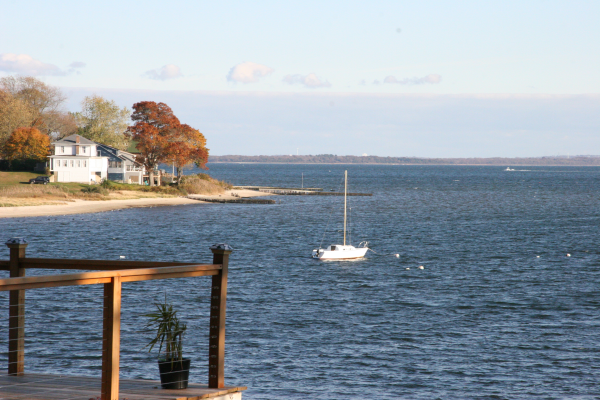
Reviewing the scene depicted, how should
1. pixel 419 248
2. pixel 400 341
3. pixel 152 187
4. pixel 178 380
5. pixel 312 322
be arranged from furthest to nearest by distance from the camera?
pixel 152 187
pixel 419 248
pixel 312 322
pixel 400 341
pixel 178 380

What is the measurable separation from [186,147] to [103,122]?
100 ft

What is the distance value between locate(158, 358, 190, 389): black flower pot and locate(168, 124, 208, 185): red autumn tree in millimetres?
101051

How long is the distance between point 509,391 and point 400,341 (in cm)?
597

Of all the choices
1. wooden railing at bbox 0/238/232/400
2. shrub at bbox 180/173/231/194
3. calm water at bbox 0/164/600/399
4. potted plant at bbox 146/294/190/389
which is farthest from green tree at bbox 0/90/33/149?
potted plant at bbox 146/294/190/389

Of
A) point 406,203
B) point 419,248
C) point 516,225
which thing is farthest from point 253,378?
point 406,203

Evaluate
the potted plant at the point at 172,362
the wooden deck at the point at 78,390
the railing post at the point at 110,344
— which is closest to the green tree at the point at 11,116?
the wooden deck at the point at 78,390

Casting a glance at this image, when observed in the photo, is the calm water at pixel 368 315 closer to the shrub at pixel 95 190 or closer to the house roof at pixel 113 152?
Answer: the shrub at pixel 95 190

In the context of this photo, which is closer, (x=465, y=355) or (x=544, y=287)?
(x=465, y=355)

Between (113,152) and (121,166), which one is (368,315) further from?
(121,166)

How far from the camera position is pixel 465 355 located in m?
22.0

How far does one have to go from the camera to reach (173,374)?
8.16m

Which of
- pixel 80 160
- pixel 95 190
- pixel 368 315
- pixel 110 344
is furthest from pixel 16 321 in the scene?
pixel 80 160

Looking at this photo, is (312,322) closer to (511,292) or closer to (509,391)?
(509,391)

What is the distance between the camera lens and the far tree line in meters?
104
